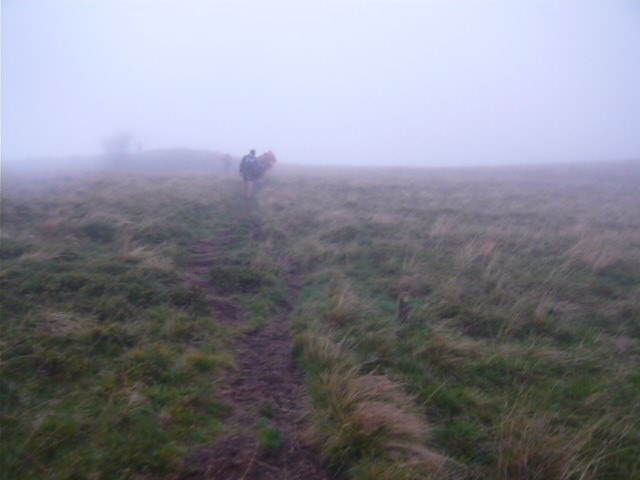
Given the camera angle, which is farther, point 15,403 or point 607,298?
point 607,298

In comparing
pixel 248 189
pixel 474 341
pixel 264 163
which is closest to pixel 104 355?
pixel 474 341

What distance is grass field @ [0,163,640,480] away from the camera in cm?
373

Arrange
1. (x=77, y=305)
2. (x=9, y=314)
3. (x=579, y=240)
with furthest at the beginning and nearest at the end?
(x=579, y=240) → (x=77, y=305) → (x=9, y=314)

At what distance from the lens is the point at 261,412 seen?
176 inches

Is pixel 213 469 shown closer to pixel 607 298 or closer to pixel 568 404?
pixel 568 404

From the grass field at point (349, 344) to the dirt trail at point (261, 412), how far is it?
0.14 meters

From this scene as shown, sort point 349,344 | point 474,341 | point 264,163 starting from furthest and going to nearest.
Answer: point 264,163, point 474,341, point 349,344

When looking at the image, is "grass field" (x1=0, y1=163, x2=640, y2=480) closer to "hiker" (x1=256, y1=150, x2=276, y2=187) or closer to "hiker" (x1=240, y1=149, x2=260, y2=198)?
"hiker" (x1=240, y1=149, x2=260, y2=198)

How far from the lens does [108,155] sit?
58.2 metres

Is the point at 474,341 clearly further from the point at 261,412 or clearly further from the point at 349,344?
the point at 261,412

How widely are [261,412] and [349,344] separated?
1.64m

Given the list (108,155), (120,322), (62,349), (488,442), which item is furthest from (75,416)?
(108,155)

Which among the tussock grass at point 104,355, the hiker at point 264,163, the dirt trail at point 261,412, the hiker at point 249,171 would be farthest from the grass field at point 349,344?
the hiker at point 264,163

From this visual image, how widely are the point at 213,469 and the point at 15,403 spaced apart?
2175 millimetres
